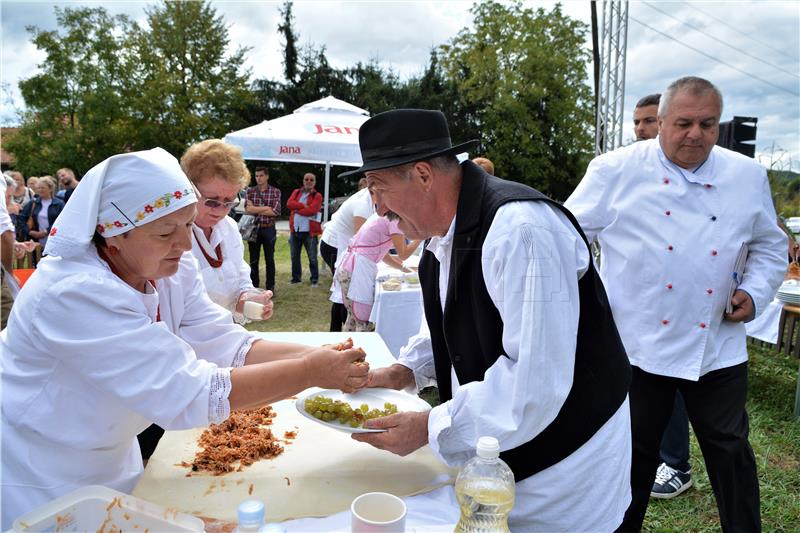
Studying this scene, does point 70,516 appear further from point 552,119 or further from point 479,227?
point 552,119

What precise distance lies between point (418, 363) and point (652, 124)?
9.90 ft

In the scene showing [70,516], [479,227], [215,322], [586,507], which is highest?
[479,227]

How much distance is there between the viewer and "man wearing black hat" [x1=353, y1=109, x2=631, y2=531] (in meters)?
1.39

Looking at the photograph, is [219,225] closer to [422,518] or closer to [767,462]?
[422,518]

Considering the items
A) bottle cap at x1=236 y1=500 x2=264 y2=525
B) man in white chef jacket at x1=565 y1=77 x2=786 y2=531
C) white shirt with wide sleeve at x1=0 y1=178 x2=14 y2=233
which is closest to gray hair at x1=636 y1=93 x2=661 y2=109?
man in white chef jacket at x1=565 y1=77 x2=786 y2=531

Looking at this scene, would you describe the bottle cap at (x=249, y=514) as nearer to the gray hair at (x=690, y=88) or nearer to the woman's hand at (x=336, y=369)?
the woman's hand at (x=336, y=369)

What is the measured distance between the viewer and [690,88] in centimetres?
258

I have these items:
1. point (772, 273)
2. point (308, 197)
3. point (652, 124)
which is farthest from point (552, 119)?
point (772, 273)

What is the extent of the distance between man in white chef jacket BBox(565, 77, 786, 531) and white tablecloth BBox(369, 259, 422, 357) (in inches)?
95.2

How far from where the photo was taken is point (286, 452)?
186cm

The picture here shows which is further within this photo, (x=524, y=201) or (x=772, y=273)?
(x=772, y=273)

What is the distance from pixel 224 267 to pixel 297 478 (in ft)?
6.22

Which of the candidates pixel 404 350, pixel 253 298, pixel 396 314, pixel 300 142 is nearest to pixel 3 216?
pixel 253 298

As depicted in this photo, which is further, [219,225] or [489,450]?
[219,225]
